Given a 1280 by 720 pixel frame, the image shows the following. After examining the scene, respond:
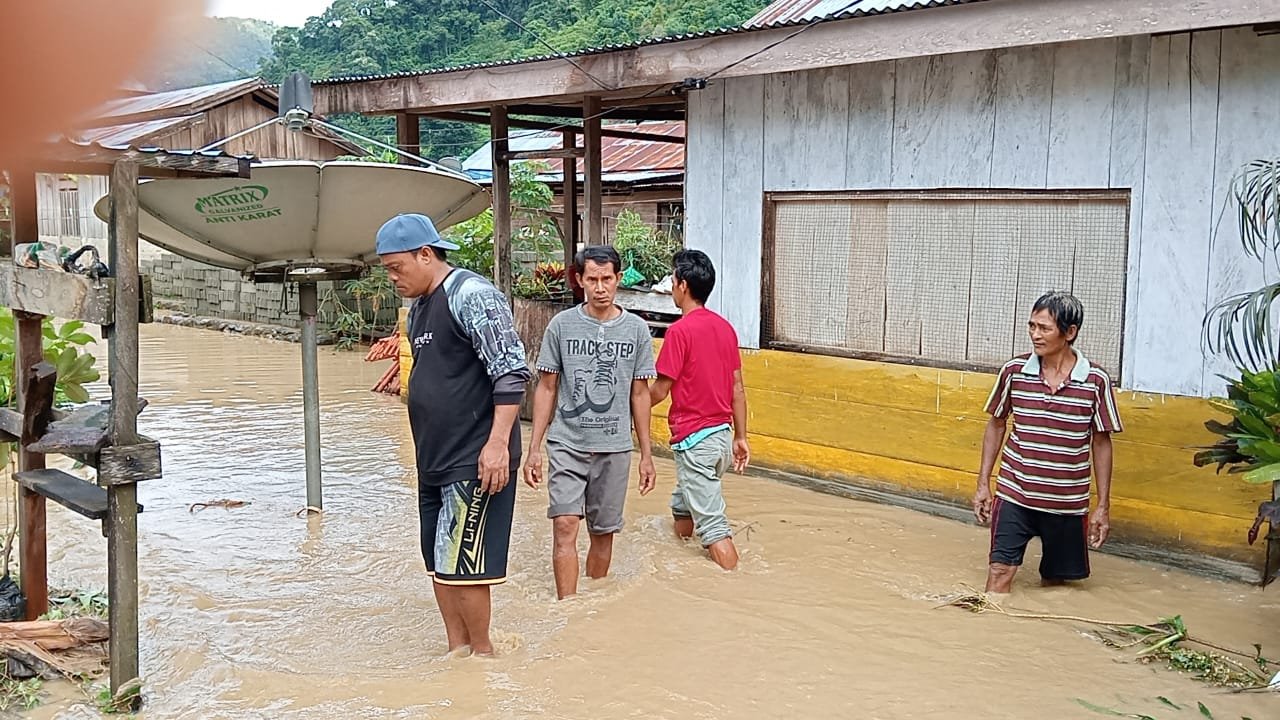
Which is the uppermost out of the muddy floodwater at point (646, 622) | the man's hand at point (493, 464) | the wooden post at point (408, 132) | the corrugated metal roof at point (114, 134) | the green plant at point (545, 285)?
the wooden post at point (408, 132)

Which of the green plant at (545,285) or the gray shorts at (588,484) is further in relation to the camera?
the green plant at (545,285)

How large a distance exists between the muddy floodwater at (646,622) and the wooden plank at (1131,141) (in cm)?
154

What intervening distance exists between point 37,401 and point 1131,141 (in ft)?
18.9

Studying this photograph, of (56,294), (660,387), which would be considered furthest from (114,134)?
(660,387)

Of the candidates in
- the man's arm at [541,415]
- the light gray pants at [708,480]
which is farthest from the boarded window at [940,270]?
the man's arm at [541,415]

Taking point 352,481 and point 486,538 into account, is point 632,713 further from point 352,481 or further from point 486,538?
point 352,481

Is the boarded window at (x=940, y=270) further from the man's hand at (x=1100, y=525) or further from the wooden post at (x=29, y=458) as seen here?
the wooden post at (x=29, y=458)

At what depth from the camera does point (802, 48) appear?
6988 millimetres

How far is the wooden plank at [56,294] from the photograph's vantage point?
3939 mm

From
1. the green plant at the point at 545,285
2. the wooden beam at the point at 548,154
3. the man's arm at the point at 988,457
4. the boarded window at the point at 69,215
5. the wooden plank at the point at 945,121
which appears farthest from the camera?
the boarded window at the point at 69,215

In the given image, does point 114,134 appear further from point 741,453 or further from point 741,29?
point 741,29

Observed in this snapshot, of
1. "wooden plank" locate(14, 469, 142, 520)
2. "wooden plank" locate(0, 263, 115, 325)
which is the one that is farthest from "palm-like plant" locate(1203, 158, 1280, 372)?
"wooden plank" locate(14, 469, 142, 520)

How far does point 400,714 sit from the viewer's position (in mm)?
4105

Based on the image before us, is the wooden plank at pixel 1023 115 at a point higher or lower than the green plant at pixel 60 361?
higher
